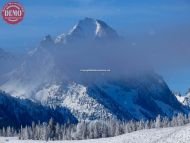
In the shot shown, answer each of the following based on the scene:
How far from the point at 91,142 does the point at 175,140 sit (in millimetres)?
50707

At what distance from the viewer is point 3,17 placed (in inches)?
3971

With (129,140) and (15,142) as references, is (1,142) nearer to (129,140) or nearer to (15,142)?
(15,142)

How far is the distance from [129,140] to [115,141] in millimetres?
6028

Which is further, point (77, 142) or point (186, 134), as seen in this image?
point (77, 142)

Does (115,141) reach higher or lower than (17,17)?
lower

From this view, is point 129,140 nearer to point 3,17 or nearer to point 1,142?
point 1,142

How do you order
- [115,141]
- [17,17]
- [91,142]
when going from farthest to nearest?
[91,142]
[115,141]
[17,17]

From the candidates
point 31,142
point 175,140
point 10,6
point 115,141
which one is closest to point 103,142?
point 115,141

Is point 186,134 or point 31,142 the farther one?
point 31,142

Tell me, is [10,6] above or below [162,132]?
above

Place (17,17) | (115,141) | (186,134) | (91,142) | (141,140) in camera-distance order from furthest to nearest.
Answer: (91,142), (115,141), (141,140), (186,134), (17,17)

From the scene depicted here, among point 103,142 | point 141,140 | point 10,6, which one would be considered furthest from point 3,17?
point 103,142

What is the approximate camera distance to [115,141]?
506 feet

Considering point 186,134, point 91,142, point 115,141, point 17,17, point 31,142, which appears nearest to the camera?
point 17,17
